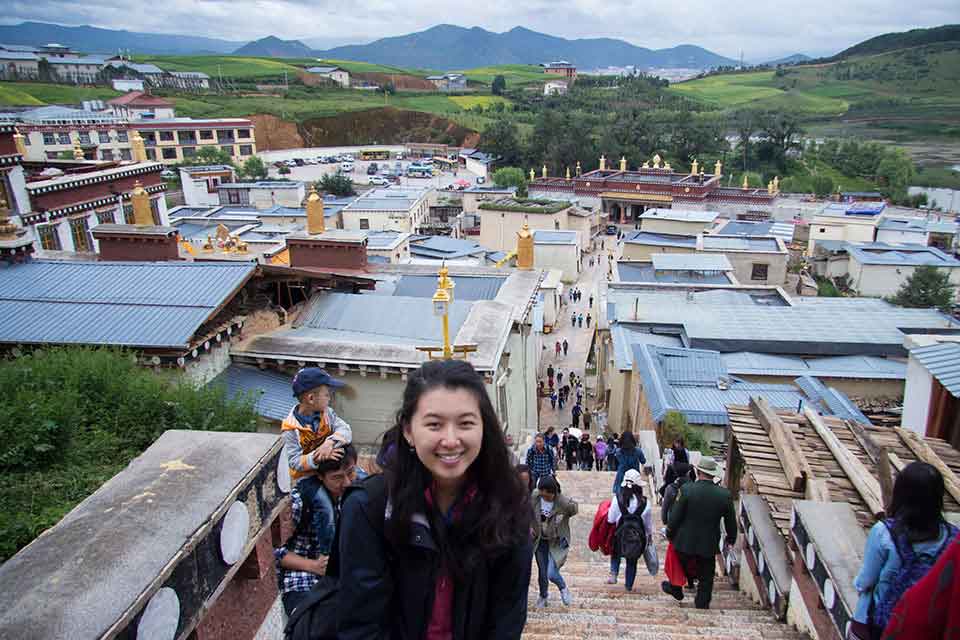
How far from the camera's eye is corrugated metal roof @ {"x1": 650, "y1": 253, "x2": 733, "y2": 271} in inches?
1068

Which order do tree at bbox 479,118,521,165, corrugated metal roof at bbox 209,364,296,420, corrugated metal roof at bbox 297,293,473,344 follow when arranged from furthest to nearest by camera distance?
tree at bbox 479,118,521,165 < corrugated metal roof at bbox 297,293,473,344 < corrugated metal roof at bbox 209,364,296,420

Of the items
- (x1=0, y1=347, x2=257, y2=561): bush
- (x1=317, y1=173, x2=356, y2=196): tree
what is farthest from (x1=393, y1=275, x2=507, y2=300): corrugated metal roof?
(x1=317, y1=173, x2=356, y2=196): tree

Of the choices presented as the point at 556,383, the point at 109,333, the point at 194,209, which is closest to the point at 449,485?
the point at 109,333

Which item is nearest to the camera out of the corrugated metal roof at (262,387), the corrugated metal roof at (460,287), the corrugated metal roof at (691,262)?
the corrugated metal roof at (262,387)

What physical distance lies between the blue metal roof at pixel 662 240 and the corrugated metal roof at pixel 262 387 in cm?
2569

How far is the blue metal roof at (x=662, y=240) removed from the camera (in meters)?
33.6

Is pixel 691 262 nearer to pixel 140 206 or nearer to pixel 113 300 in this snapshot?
pixel 140 206

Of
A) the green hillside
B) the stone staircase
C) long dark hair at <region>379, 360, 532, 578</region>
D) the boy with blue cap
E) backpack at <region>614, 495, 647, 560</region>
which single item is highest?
the green hillside

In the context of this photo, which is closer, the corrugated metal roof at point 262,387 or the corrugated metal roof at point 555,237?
the corrugated metal roof at point 262,387

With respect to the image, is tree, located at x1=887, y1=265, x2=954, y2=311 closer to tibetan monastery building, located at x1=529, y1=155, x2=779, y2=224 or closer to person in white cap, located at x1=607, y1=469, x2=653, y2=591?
tibetan monastery building, located at x1=529, y1=155, x2=779, y2=224

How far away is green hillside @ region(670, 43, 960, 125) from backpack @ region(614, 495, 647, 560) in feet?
408

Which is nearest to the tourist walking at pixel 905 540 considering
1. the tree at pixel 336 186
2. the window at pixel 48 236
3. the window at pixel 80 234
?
the window at pixel 48 236

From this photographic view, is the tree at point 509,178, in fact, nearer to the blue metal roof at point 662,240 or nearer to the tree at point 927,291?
the blue metal roof at point 662,240

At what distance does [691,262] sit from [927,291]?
10896mm
